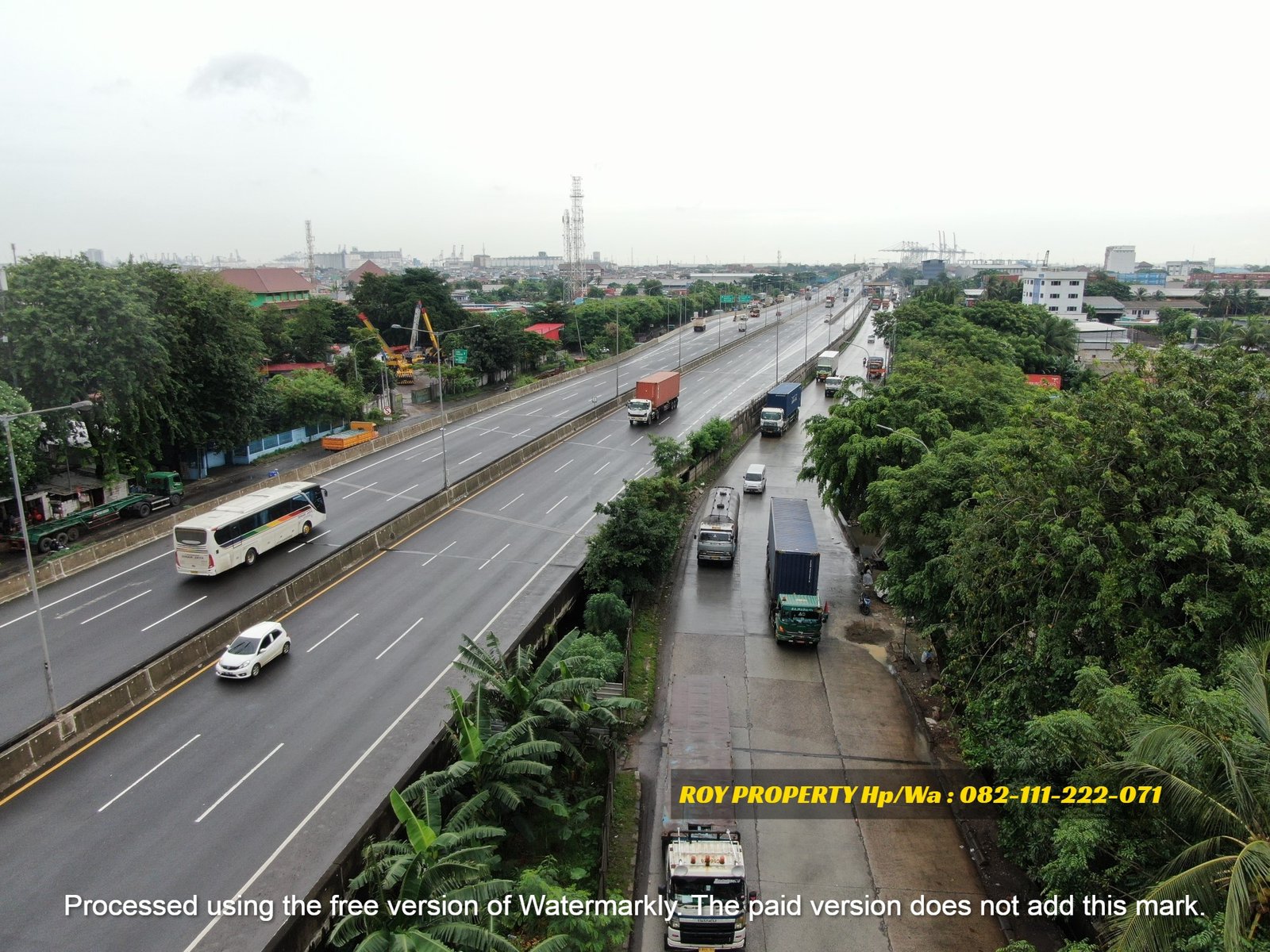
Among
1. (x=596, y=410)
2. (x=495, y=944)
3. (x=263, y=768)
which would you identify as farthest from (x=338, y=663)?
(x=596, y=410)

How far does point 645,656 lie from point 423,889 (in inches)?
542

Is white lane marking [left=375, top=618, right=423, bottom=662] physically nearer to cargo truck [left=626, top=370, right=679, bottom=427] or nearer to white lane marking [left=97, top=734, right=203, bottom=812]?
white lane marking [left=97, top=734, right=203, bottom=812]

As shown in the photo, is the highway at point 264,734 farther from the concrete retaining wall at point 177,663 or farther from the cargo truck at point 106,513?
the cargo truck at point 106,513


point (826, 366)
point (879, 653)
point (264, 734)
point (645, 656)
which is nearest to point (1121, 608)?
point (879, 653)

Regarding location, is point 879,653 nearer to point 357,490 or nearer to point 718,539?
point 718,539

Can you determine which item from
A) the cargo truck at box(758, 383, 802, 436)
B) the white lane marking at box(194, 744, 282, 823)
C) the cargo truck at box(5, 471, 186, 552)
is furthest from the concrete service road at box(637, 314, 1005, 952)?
the cargo truck at box(5, 471, 186, 552)

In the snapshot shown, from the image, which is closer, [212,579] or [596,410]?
[212,579]

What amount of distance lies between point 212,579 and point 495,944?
2156cm

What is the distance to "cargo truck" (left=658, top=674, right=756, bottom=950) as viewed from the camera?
15258 millimetres

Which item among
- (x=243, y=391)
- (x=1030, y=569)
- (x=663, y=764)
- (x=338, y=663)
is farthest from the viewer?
(x=243, y=391)

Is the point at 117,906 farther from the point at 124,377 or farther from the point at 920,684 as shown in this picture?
the point at 124,377

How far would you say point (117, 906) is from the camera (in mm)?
15078

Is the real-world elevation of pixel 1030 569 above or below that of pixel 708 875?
above

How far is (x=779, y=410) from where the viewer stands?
63.1 metres
